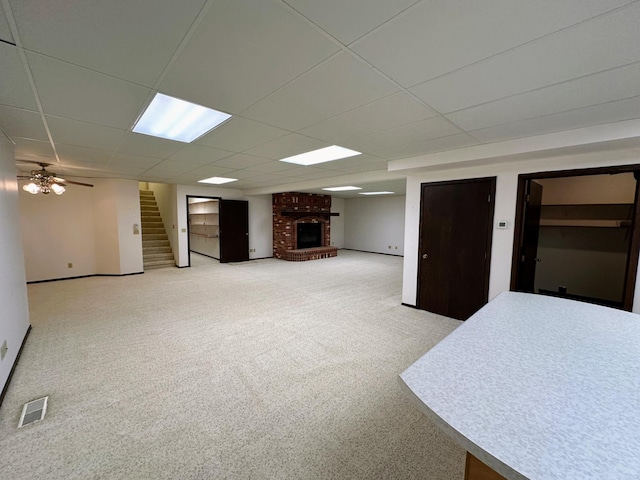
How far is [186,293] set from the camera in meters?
4.91

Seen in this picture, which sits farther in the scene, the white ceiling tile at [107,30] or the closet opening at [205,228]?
the closet opening at [205,228]

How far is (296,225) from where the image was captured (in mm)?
8859

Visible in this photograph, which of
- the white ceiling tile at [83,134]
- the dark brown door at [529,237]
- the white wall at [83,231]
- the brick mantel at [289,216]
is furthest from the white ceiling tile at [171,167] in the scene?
the dark brown door at [529,237]

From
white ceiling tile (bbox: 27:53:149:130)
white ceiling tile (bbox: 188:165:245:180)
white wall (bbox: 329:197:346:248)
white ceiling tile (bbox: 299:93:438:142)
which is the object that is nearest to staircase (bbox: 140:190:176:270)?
white ceiling tile (bbox: 188:165:245:180)

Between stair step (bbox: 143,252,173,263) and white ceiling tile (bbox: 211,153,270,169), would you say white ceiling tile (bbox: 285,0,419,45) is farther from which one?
stair step (bbox: 143,252,173,263)

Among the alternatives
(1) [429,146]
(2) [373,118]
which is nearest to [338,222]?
(1) [429,146]

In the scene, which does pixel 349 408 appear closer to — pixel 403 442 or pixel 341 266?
pixel 403 442

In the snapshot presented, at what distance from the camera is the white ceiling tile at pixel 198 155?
3.30 metres

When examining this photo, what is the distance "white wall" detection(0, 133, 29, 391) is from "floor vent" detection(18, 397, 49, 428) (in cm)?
34

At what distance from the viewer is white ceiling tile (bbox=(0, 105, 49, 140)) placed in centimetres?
219

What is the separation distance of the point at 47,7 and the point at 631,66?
2.84m

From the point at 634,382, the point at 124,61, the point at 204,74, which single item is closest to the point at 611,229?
the point at 634,382

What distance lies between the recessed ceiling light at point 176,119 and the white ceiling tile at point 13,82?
26.2 inches

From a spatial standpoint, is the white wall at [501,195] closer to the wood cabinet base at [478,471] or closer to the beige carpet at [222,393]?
the beige carpet at [222,393]
